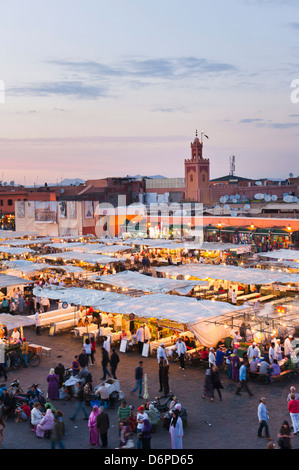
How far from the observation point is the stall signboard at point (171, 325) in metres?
14.9

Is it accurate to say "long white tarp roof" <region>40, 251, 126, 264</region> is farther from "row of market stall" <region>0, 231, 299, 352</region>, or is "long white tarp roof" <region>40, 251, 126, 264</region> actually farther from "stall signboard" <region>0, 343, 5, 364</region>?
"stall signboard" <region>0, 343, 5, 364</region>

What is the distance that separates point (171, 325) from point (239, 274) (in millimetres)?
6408

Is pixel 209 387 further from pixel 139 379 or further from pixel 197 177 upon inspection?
pixel 197 177

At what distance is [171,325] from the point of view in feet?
49.6

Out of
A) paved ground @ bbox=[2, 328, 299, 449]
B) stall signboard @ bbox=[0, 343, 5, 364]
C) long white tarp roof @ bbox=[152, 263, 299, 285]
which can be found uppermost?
long white tarp roof @ bbox=[152, 263, 299, 285]

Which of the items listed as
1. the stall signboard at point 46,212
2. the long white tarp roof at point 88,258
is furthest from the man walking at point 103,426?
the stall signboard at point 46,212

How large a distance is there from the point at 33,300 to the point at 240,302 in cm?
794

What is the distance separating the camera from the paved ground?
31.3ft

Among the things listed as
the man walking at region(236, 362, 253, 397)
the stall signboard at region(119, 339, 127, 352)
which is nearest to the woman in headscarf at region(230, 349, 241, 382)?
the man walking at region(236, 362, 253, 397)

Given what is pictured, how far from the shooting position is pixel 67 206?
155ft

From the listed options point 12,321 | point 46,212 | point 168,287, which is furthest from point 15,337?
point 46,212

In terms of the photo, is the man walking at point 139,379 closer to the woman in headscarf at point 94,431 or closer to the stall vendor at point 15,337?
the woman in headscarf at point 94,431

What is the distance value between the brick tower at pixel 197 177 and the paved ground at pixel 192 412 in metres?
55.5

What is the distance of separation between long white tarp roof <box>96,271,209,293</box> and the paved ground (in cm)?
438
